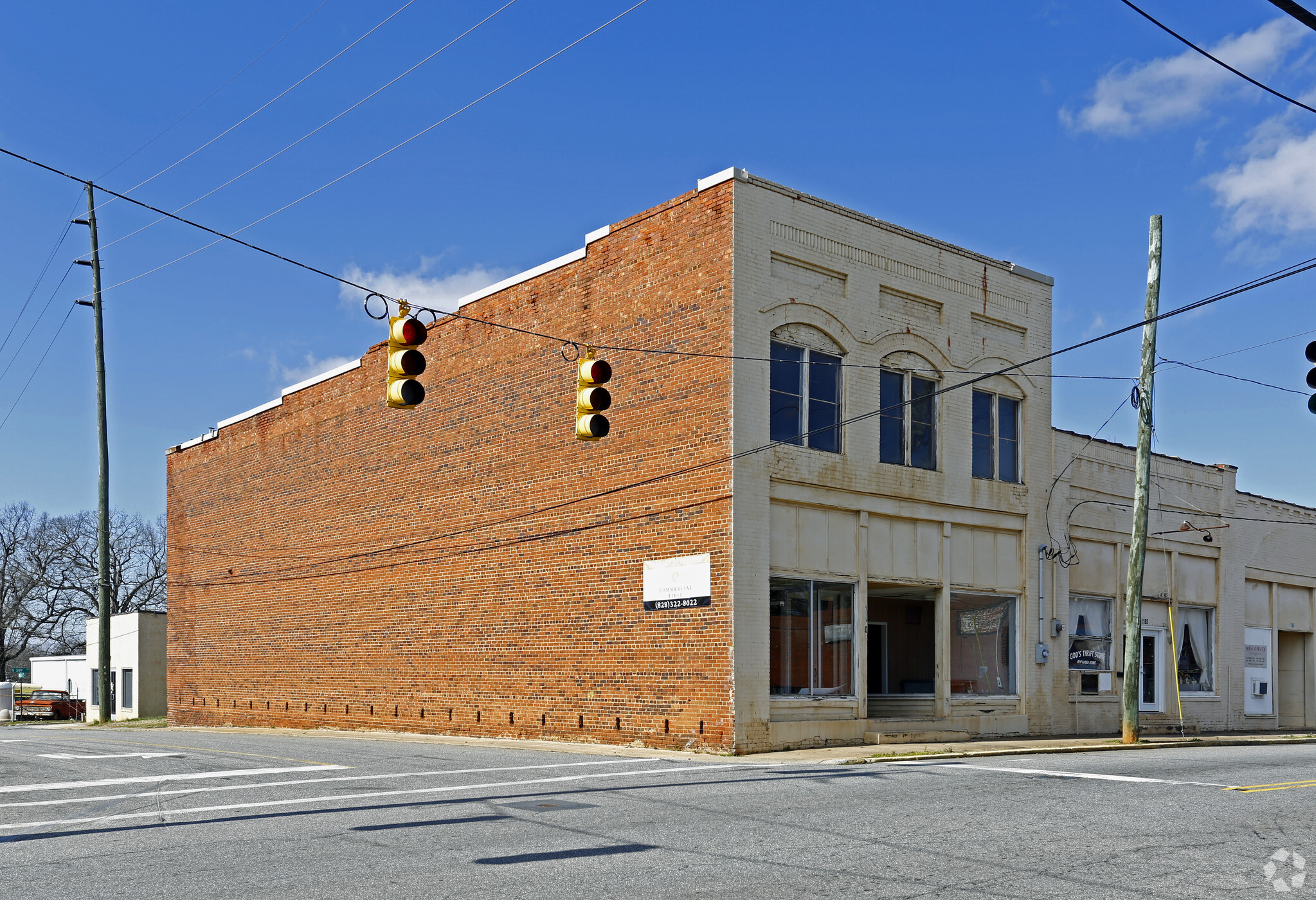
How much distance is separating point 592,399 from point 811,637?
8863mm

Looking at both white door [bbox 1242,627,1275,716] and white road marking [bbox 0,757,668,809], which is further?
white door [bbox 1242,627,1275,716]

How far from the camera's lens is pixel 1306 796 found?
13.3 meters

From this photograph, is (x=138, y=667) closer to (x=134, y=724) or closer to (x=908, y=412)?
(x=134, y=724)

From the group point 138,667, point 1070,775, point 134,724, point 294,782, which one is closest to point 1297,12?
point 1070,775

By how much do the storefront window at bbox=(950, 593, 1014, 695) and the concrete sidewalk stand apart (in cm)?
126

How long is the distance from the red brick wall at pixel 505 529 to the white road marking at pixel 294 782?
416cm

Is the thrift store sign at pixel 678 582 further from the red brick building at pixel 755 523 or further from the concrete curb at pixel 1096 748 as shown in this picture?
the concrete curb at pixel 1096 748

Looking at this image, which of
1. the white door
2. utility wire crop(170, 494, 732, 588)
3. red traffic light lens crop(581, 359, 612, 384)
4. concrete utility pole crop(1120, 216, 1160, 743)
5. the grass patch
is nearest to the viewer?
red traffic light lens crop(581, 359, 612, 384)

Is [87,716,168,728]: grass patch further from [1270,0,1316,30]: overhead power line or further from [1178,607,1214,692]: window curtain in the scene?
[1270,0,1316,30]: overhead power line

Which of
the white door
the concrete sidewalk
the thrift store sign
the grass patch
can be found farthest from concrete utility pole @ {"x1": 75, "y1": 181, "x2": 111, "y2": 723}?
the white door

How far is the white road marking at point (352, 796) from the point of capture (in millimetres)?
11398

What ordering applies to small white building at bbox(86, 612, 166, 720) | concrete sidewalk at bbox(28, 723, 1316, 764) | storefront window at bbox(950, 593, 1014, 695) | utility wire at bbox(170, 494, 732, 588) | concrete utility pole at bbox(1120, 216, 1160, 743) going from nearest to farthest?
concrete sidewalk at bbox(28, 723, 1316, 764) < utility wire at bbox(170, 494, 732, 588) < concrete utility pole at bbox(1120, 216, 1160, 743) < storefront window at bbox(950, 593, 1014, 695) < small white building at bbox(86, 612, 166, 720)

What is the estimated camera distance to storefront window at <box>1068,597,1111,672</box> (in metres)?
26.6

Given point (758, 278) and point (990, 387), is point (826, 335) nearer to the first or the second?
point (758, 278)
